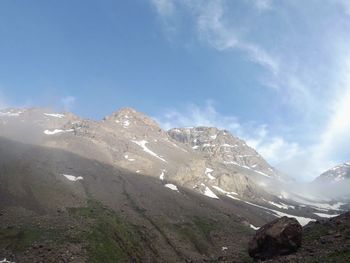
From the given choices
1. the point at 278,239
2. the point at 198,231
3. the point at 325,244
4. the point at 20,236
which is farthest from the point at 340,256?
the point at 198,231

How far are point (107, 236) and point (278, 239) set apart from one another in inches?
3005

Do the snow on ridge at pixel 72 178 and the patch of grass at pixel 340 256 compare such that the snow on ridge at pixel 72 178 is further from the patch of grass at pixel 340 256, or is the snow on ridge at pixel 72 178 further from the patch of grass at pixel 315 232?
the patch of grass at pixel 340 256

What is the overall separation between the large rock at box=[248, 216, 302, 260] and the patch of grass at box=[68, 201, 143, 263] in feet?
177

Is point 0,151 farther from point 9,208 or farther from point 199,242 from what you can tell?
point 199,242

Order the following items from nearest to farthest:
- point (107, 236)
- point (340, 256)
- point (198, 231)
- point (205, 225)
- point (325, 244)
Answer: point (340, 256), point (325, 244), point (107, 236), point (198, 231), point (205, 225)

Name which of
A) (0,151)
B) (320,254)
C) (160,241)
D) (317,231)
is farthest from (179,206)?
(320,254)

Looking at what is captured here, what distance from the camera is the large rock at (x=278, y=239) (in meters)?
51.4

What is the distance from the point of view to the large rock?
51.4m

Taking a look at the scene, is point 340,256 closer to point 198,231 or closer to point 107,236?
point 107,236

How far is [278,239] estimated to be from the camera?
169ft

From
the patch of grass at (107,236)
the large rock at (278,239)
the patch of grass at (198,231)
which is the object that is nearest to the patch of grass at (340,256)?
the large rock at (278,239)

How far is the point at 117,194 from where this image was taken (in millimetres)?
179250

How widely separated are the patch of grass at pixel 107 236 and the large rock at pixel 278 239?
5391 cm

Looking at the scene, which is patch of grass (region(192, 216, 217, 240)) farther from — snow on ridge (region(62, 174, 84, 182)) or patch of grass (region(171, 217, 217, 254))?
snow on ridge (region(62, 174, 84, 182))
